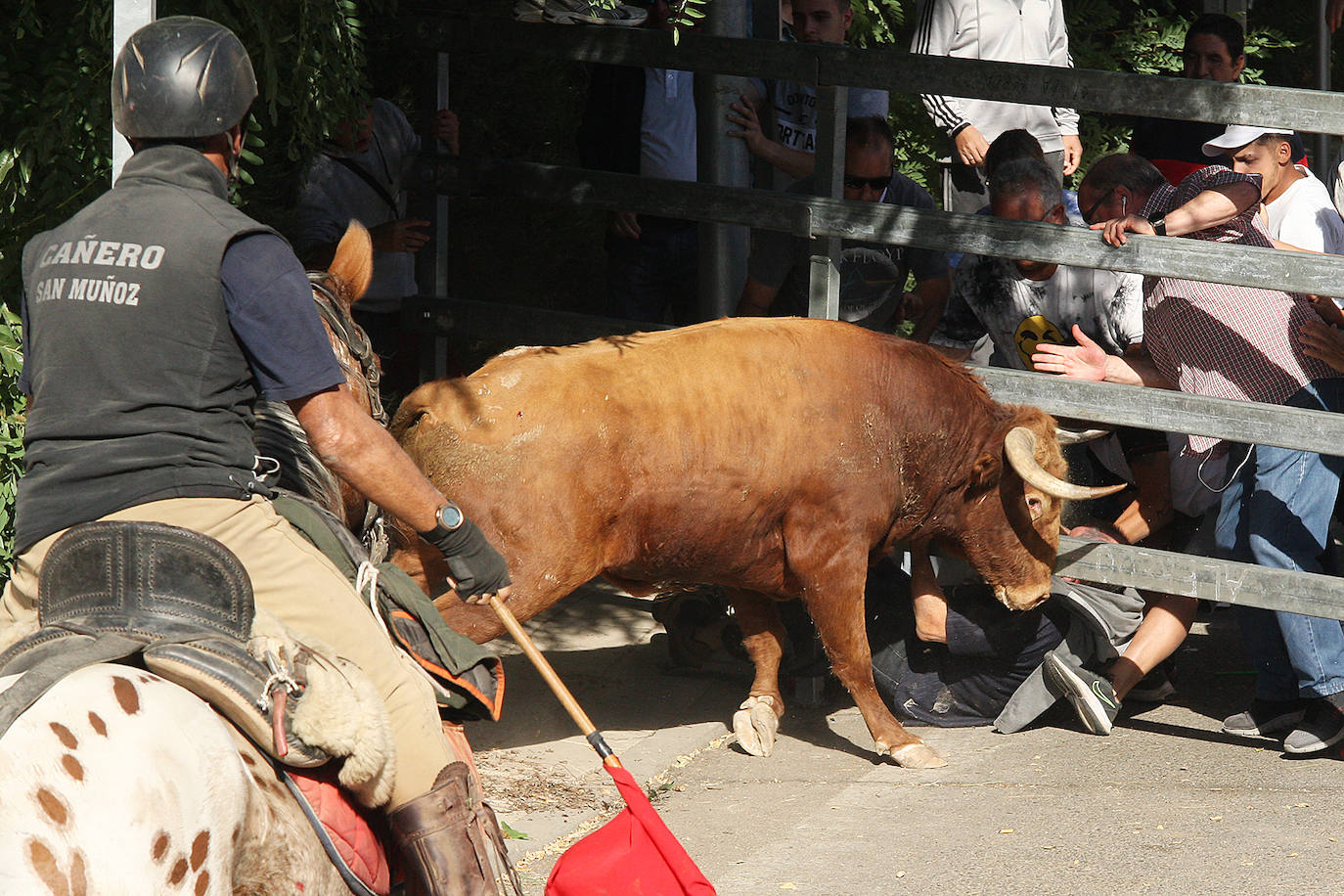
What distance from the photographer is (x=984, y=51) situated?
22.3ft

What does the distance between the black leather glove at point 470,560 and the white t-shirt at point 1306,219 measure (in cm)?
385

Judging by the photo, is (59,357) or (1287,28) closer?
(59,357)

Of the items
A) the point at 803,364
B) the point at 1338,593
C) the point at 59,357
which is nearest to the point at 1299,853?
the point at 1338,593

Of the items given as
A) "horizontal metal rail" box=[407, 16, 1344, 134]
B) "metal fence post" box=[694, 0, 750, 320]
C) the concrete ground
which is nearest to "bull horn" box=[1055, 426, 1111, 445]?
the concrete ground

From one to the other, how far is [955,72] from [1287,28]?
5.90 metres

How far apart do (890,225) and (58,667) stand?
3.74 metres

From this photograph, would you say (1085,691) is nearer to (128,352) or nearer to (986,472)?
(986,472)

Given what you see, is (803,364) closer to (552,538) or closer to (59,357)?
(552,538)

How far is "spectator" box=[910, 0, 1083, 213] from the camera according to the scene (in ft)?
22.1

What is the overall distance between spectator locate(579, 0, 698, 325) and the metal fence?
84 centimetres

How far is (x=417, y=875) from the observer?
2949 mm

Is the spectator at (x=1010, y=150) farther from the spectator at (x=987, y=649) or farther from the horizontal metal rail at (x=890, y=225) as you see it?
the spectator at (x=987, y=649)

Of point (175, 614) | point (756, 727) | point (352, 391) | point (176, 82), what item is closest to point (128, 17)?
point (176, 82)

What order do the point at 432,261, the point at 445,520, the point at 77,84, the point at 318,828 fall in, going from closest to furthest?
1. the point at 318,828
2. the point at 445,520
3. the point at 77,84
4. the point at 432,261
